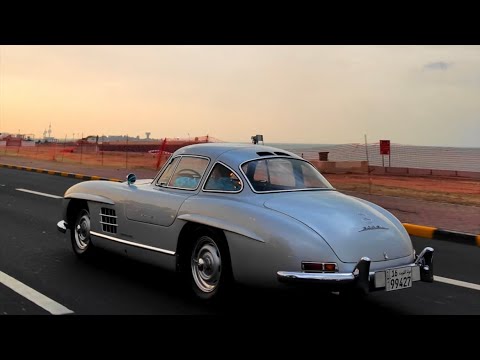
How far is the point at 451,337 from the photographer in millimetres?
3867

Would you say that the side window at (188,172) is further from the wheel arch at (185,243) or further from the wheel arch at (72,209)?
the wheel arch at (72,209)

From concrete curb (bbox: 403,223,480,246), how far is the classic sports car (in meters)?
4.25

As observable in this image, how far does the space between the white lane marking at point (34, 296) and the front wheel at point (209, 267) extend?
1174 mm

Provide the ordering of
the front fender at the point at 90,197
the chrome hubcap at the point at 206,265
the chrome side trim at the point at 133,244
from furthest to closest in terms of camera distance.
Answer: the front fender at the point at 90,197 → the chrome side trim at the point at 133,244 → the chrome hubcap at the point at 206,265

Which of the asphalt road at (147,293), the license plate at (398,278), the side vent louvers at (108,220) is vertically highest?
the side vent louvers at (108,220)

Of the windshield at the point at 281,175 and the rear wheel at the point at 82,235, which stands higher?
the windshield at the point at 281,175

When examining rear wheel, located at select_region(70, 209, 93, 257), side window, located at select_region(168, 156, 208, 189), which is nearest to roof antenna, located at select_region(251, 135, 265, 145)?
side window, located at select_region(168, 156, 208, 189)

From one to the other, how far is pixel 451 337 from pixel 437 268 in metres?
2.72

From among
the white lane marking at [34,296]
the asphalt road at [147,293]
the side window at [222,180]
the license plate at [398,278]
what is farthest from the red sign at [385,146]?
the white lane marking at [34,296]

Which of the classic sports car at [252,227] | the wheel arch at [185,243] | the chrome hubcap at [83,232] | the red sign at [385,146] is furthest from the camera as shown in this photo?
the red sign at [385,146]

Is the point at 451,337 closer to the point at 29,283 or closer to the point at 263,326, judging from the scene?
the point at 263,326

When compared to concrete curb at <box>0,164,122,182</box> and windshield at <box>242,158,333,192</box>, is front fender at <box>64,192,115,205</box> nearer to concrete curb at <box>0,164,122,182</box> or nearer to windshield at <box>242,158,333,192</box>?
windshield at <box>242,158,333,192</box>

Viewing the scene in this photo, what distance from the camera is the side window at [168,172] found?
5359mm
